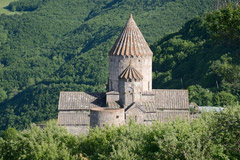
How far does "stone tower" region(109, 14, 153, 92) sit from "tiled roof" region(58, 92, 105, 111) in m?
1.30

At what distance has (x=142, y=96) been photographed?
34.3m

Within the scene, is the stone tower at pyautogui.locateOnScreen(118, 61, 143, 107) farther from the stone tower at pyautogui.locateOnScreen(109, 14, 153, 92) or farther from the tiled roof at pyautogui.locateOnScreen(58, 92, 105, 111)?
the tiled roof at pyautogui.locateOnScreen(58, 92, 105, 111)

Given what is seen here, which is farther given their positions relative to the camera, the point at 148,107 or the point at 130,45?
the point at 130,45

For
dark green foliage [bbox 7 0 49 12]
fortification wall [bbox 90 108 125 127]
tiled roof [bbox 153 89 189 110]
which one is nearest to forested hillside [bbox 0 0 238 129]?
dark green foliage [bbox 7 0 49 12]

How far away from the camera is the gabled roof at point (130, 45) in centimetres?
3444

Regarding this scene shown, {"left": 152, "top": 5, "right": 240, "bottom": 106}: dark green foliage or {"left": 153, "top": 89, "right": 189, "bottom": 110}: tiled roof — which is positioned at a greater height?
{"left": 152, "top": 5, "right": 240, "bottom": 106}: dark green foliage

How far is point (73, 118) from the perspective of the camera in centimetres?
3447

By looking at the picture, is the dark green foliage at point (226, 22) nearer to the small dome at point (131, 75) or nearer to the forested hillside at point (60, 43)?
the small dome at point (131, 75)

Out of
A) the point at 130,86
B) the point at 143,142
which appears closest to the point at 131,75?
the point at 130,86

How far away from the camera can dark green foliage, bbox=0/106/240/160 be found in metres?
23.5

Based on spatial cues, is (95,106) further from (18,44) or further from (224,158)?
(18,44)

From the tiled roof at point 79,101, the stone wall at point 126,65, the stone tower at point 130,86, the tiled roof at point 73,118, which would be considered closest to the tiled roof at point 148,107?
the stone tower at point 130,86

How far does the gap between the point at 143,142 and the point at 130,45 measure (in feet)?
35.1

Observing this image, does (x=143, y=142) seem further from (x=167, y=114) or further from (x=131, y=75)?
(x=167, y=114)
